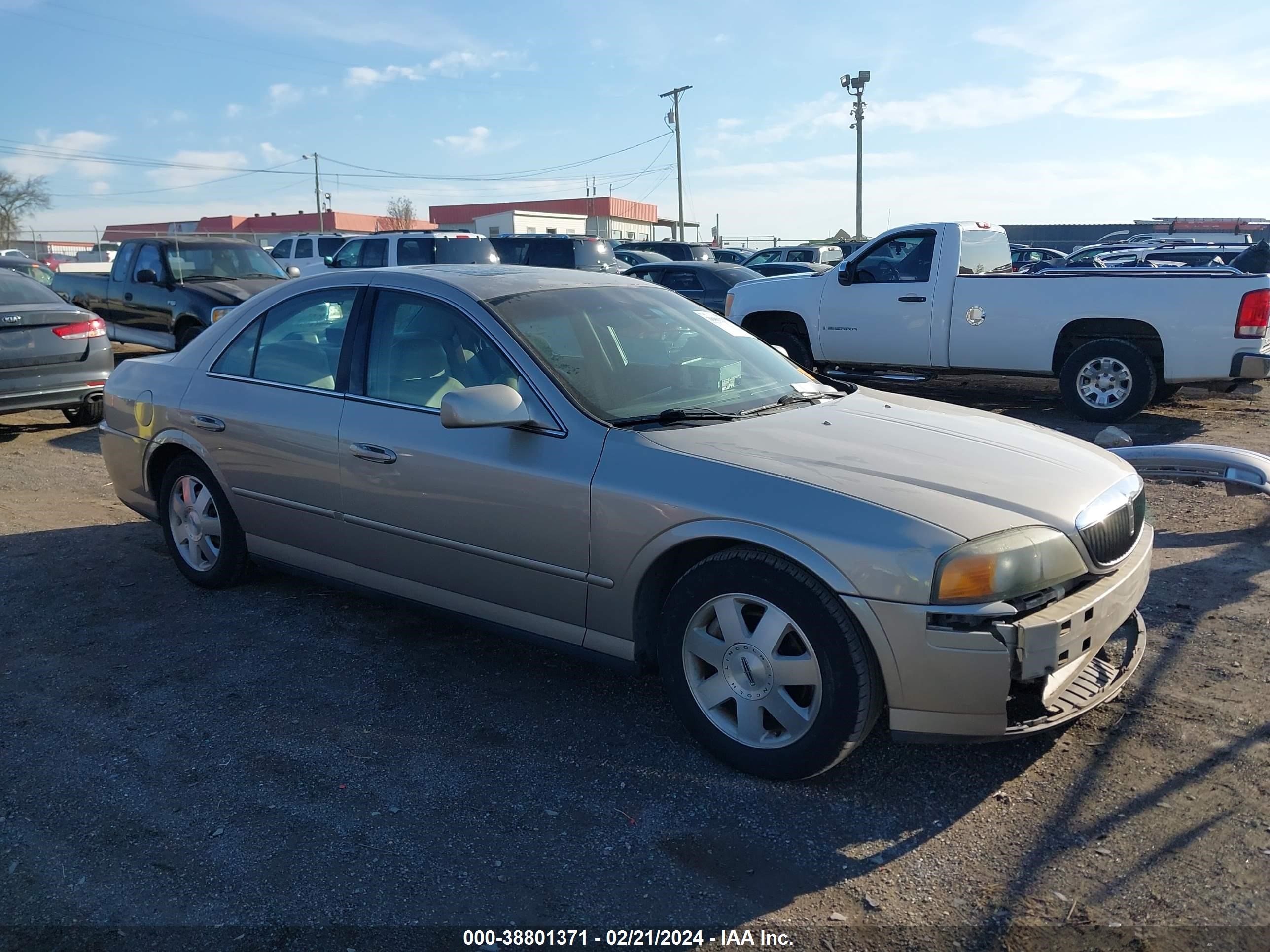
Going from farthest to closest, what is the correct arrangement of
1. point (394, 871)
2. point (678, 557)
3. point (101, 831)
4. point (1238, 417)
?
1. point (1238, 417)
2. point (678, 557)
3. point (101, 831)
4. point (394, 871)

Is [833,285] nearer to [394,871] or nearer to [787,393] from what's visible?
[787,393]

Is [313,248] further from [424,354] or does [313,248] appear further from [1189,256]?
[424,354]

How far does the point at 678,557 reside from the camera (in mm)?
3492

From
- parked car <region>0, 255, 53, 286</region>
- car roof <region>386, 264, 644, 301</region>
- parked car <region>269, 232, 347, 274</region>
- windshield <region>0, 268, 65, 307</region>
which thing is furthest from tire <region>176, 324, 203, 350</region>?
car roof <region>386, 264, 644, 301</region>

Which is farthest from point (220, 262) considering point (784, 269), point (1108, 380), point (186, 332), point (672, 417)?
point (784, 269)

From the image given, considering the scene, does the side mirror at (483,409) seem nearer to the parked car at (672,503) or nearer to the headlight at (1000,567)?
the parked car at (672,503)

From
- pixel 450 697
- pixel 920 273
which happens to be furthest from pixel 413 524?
pixel 920 273

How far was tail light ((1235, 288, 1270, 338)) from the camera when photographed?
28.2ft

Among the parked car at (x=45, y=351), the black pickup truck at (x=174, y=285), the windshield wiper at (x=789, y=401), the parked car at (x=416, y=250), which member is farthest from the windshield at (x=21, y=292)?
the windshield wiper at (x=789, y=401)

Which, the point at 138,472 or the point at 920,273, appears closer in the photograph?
the point at 138,472

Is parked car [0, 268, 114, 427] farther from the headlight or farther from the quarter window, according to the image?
the headlight

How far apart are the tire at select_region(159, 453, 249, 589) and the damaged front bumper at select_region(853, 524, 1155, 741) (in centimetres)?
336

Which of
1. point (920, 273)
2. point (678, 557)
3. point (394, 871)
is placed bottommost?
point (394, 871)

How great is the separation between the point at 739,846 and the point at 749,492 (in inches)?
42.6
